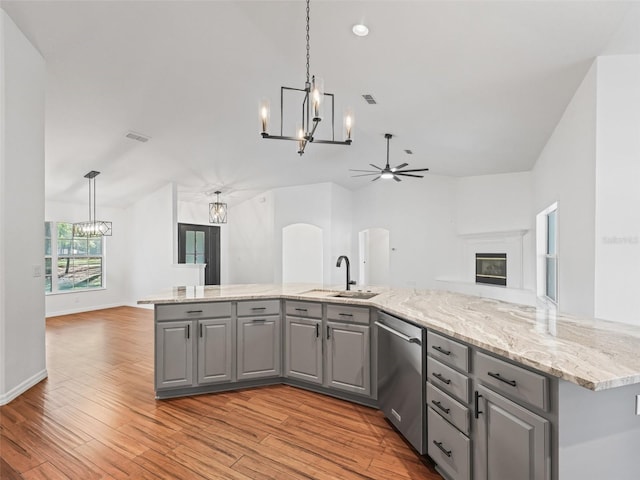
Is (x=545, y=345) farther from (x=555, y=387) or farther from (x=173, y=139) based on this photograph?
(x=173, y=139)

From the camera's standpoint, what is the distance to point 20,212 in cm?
294

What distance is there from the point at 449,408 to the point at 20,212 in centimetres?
369

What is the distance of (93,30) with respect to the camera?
106 inches

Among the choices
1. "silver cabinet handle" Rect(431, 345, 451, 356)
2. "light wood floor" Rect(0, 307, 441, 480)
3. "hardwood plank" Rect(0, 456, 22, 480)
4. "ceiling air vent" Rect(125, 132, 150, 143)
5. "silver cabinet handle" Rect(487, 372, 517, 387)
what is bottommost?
"light wood floor" Rect(0, 307, 441, 480)

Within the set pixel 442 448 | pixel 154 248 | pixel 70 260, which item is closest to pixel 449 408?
pixel 442 448

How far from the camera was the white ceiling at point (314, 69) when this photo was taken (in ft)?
7.79

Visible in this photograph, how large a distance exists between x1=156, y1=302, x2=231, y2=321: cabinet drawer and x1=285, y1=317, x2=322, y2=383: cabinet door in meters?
0.60

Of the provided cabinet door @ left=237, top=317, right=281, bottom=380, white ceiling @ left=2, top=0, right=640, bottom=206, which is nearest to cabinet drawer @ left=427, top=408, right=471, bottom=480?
cabinet door @ left=237, top=317, right=281, bottom=380

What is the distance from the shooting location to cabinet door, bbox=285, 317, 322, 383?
297cm

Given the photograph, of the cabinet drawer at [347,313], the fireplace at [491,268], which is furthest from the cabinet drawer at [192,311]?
the fireplace at [491,268]

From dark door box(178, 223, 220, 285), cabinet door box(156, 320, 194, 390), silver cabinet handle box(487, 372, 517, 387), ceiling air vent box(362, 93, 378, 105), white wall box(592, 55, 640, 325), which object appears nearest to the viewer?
silver cabinet handle box(487, 372, 517, 387)

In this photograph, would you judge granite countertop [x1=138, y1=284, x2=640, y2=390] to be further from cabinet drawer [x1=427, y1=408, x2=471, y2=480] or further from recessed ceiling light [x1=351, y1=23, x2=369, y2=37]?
recessed ceiling light [x1=351, y1=23, x2=369, y2=37]

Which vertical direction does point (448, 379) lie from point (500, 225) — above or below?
below

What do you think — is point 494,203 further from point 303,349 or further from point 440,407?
point 440,407
